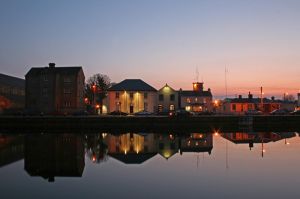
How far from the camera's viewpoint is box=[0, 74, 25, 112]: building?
88444mm

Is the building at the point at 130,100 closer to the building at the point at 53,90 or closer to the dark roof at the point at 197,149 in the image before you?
the building at the point at 53,90

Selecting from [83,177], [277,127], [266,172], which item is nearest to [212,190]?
[266,172]

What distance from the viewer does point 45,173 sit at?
18.9 metres

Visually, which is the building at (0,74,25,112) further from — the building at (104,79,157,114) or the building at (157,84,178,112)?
the building at (157,84,178,112)

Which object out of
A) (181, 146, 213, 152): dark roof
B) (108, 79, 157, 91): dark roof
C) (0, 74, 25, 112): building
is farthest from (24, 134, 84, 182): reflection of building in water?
(0, 74, 25, 112): building

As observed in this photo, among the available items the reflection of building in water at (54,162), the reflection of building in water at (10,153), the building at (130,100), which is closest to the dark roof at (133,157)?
the reflection of building in water at (54,162)

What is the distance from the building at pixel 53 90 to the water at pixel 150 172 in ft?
169

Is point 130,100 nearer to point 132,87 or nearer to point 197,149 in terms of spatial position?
point 132,87

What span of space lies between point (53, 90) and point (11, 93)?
22.4 metres

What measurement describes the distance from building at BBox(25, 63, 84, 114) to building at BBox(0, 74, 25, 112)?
30.0 feet

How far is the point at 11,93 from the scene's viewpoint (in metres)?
96.1

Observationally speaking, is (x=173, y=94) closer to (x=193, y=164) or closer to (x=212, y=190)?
(x=193, y=164)

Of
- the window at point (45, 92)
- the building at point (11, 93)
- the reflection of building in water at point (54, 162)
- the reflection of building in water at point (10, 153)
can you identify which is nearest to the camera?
the reflection of building in water at point (54, 162)

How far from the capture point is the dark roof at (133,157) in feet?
76.8
